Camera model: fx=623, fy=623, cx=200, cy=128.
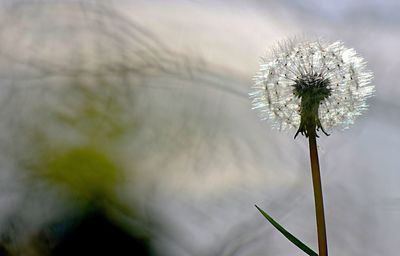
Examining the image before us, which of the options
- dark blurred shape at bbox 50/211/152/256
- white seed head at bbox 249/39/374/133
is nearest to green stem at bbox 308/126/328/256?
white seed head at bbox 249/39/374/133

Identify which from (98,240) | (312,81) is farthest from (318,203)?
(98,240)

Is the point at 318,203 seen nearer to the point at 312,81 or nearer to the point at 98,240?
the point at 312,81

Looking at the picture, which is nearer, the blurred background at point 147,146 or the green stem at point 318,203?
the green stem at point 318,203

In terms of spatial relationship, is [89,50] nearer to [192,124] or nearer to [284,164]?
[192,124]

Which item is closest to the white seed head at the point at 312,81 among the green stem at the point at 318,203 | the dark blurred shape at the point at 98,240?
the green stem at the point at 318,203

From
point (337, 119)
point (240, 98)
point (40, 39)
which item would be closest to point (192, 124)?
point (240, 98)

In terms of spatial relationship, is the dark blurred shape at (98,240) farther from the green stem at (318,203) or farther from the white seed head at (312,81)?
the green stem at (318,203)
